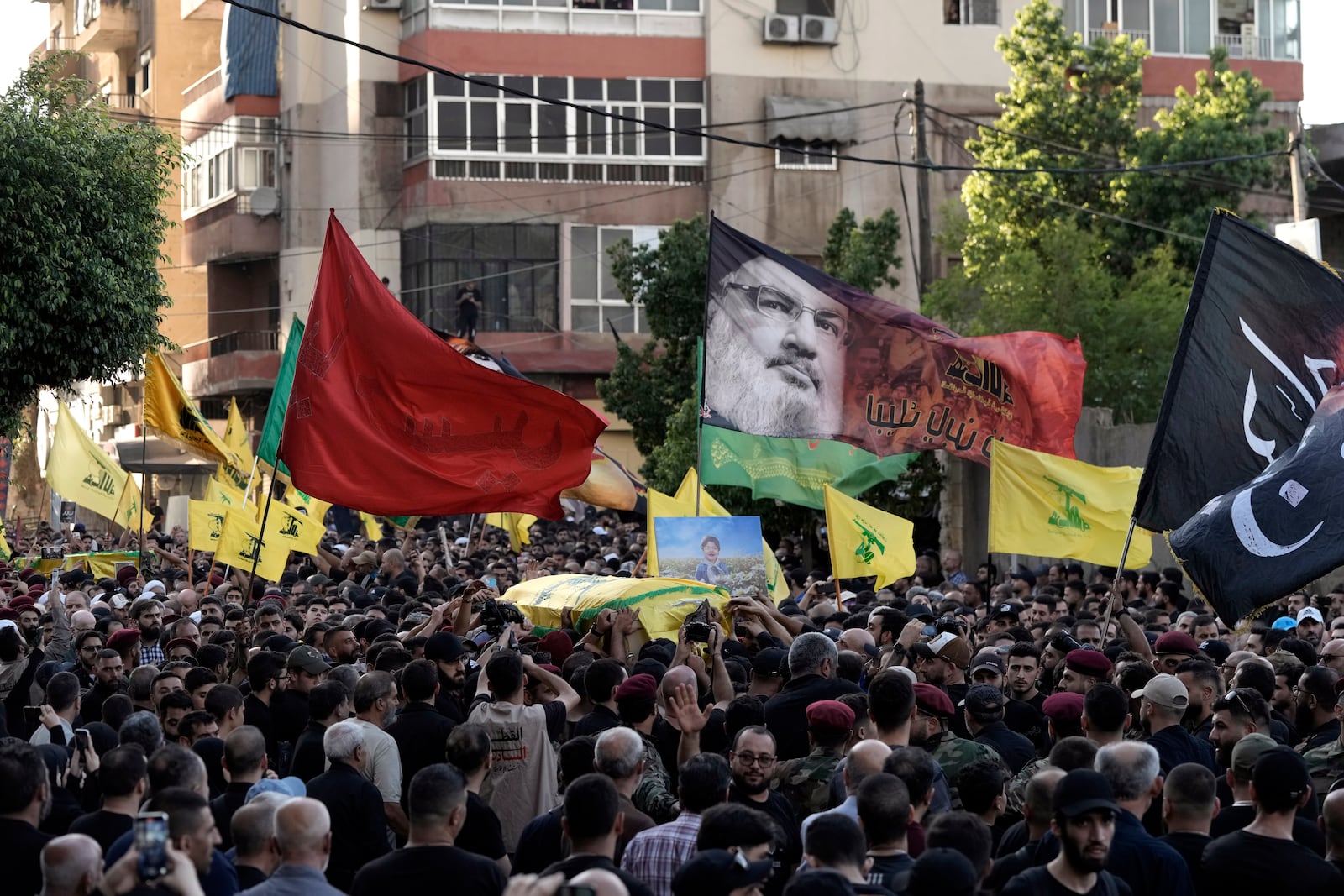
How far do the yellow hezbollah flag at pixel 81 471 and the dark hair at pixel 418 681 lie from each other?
1702 cm

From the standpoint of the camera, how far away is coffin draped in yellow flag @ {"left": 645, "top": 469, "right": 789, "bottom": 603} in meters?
14.0

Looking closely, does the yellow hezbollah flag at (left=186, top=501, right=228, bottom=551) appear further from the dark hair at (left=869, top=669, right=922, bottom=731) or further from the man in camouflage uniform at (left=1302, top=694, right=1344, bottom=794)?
the man in camouflage uniform at (left=1302, top=694, right=1344, bottom=794)

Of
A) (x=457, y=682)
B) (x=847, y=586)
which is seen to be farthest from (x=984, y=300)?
(x=457, y=682)

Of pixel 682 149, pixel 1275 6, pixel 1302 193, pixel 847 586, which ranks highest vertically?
pixel 1275 6

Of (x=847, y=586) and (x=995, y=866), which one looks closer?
(x=995, y=866)

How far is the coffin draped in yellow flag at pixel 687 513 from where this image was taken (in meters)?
14.0

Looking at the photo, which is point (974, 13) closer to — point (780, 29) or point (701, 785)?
point (780, 29)

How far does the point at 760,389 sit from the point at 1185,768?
879 cm

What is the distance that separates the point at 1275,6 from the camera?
44469mm

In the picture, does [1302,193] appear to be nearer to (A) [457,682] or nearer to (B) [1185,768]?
(A) [457,682]

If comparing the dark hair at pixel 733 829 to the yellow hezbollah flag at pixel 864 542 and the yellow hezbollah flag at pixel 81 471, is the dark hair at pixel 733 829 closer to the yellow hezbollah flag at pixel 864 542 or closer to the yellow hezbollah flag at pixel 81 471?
the yellow hezbollah flag at pixel 864 542

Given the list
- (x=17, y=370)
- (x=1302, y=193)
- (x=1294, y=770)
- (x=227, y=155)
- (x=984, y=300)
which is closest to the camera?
(x=1294, y=770)

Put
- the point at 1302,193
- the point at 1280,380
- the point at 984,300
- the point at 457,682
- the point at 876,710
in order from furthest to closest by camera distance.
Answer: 1. the point at 984,300
2. the point at 1302,193
3. the point at 1280,380
4. the point at 457,682
5. the point at 876,710

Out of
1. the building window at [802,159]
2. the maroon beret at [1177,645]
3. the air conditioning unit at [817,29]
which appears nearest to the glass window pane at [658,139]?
the building window at [802,159]
